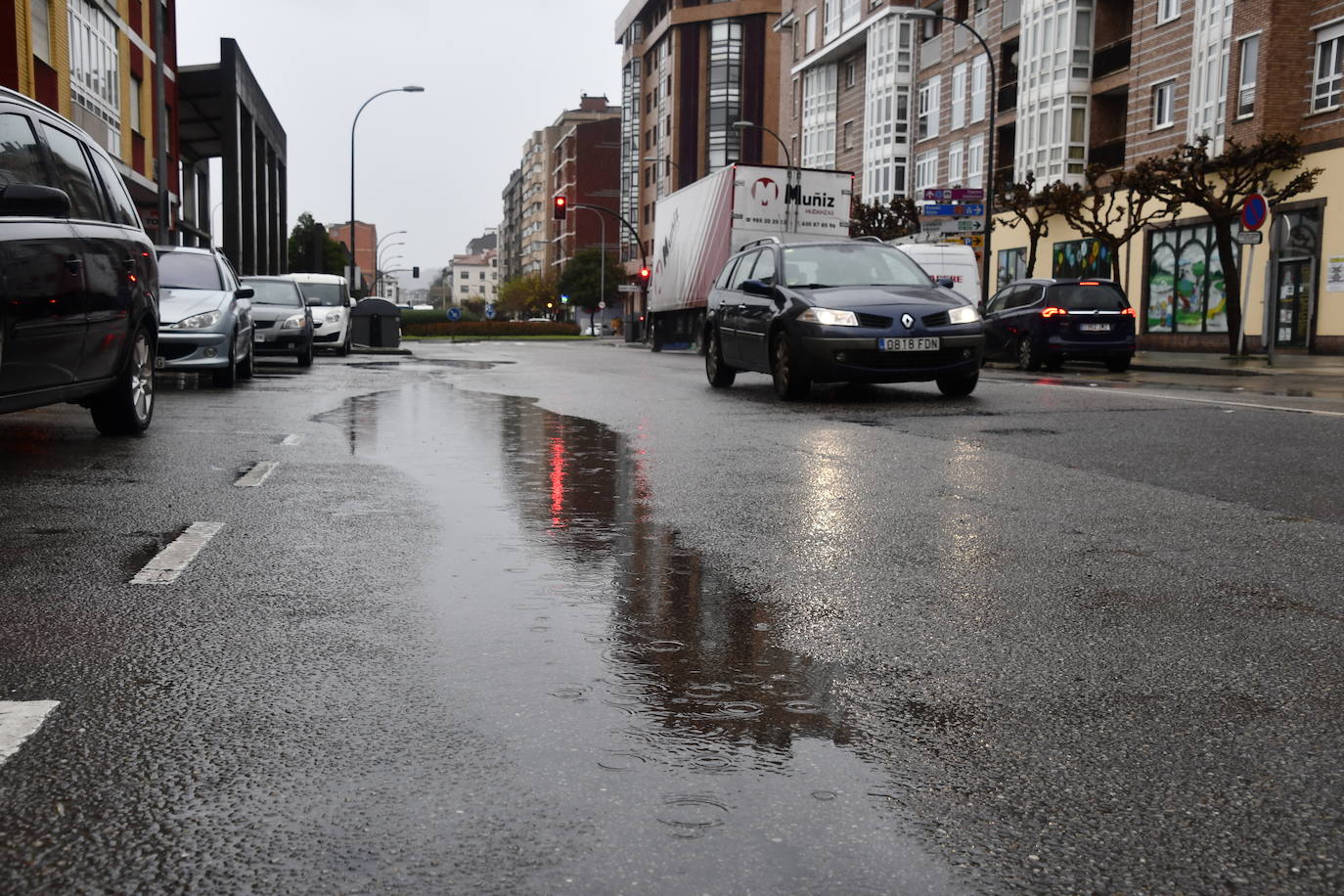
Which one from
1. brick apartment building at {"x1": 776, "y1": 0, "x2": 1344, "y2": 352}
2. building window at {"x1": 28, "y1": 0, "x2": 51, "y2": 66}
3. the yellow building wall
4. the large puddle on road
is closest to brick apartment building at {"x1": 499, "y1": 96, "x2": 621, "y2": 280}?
brick apartment building at {"x1": 776, "y1": 0, "x2": 1344, "y2": 352}

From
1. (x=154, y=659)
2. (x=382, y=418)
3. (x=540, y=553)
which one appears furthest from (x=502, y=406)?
(x=154, y=659)

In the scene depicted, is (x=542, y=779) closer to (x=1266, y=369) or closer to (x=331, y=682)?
(x=331, y=682)

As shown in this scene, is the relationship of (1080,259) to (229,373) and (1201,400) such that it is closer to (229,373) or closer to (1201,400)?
(1201,400)

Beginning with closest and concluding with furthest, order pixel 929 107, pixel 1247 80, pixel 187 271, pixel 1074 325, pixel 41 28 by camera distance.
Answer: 1. pixel 187 271
2. pixel 1074 325
3. pixel 41 28
4. pixel 1247 80
5. pixel 929 107

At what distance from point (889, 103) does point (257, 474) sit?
2061 inches

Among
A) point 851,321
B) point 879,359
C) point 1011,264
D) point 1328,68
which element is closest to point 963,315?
point 879,359

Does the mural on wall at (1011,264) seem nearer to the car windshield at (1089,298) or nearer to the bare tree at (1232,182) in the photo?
the bare tree at (1232,182)

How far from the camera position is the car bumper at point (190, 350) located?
49.9ft

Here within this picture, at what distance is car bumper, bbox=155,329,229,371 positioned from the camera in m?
15.2

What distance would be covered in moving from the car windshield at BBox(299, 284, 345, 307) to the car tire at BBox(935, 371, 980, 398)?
20.1m

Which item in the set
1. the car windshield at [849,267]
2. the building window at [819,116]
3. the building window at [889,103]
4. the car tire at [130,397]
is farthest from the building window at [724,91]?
the car tire at [130,397]

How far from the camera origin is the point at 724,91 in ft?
310

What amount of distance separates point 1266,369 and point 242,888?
23891 millimetres

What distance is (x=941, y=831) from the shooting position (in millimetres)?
2520
